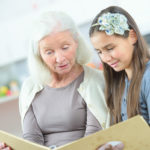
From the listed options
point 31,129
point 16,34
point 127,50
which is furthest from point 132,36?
point 16,34

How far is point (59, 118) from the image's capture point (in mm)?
1300

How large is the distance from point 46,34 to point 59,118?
0.39 m

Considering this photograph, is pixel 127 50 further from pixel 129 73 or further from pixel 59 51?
pixel 59 51

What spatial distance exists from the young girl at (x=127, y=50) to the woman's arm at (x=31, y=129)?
0.46 metres

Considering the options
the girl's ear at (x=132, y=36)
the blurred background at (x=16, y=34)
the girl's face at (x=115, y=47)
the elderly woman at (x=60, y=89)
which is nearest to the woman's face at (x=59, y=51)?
the elderly woman at (x=60, y=89)

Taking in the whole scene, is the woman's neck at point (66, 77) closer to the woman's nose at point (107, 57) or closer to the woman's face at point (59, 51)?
the woman's face at point (59, 51)

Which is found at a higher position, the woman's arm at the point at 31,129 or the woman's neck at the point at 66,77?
the woman's neck at the point at 66,77

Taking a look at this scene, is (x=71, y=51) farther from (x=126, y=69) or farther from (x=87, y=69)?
(x=126, y=69)

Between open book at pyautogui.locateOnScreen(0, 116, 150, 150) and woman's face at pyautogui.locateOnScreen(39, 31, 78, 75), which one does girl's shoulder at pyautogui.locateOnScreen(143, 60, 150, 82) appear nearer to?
open book at pyautogui.locateOnScreen(0, 116, 150, 150)

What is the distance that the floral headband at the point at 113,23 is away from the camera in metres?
1.04

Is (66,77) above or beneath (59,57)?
beneath

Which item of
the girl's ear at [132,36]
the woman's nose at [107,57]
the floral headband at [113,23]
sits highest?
the floral headband at [113,23]

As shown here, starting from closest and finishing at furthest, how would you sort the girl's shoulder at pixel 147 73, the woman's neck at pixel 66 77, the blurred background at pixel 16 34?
the girl's shoulder at pixel 147 73 → the woman's neck at pixel 66 77 → the blurred background at pixel 16 34

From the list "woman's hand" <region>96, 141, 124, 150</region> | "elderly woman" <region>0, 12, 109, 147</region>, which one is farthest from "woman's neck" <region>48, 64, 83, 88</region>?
"woman's hand" <region>96, 141, 124, 150</region>
